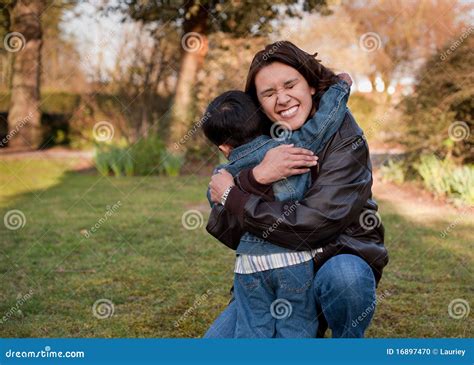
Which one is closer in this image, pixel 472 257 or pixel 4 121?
pixel 472 257

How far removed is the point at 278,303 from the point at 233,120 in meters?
0.60

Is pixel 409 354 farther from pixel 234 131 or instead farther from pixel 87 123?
pixel 87 123

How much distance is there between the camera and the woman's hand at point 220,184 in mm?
2053

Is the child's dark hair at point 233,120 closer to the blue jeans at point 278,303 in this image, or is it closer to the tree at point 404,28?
the blue jeans at point 278,303

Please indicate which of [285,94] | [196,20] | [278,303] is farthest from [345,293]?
[196,20]

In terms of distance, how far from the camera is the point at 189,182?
8.02m

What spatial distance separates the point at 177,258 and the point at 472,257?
1.90m

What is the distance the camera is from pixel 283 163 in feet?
6.25

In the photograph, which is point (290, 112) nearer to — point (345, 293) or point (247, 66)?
point (345, 293)

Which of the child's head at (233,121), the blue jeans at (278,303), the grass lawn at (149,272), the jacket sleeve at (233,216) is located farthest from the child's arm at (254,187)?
the grass lawn at (149,272)

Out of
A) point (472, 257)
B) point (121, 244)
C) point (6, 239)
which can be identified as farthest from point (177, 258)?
point (472, 257)

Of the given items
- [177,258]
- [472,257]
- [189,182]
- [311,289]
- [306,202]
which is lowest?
[189,182]

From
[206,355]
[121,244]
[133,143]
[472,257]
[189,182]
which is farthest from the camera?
[133,143]

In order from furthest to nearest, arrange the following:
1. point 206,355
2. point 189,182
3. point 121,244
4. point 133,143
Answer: point 133,143
point 189,182
point 121,244
point 206,355
